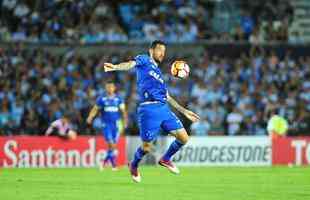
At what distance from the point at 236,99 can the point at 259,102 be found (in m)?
0.80

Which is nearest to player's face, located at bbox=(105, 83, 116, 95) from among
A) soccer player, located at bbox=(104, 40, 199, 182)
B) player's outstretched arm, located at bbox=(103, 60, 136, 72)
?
soccer player, located at bbox=(104, 40, 199, 182)

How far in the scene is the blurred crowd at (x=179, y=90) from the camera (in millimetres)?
30531

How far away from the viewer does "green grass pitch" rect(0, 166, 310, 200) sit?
14883mm

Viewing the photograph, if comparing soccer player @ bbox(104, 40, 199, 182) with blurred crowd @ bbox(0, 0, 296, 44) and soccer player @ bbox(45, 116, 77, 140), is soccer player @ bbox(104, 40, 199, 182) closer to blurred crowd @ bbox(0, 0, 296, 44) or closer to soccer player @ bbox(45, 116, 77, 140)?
soccer player @ bbox(45, 116, 77, 140)

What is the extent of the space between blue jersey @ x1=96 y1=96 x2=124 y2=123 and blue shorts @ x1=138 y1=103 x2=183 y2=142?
791 centimetres

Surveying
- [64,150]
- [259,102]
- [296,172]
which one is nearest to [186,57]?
[259,102]

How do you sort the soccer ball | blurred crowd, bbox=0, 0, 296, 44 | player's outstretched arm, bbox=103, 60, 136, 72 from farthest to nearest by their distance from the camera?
blurred crowd, bbox=0, 0, 296, 44
the soccer ball
player's outstretched arm, bbox=103, 60, 136, 72

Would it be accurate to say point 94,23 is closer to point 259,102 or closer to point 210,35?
point 210,35

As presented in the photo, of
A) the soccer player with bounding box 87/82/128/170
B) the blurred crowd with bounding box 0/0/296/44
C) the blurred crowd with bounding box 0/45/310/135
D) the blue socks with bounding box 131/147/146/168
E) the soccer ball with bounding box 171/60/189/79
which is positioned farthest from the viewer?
the blurred crowd with bounding box 0/0/296/44

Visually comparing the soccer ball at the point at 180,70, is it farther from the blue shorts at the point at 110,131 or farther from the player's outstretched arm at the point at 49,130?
the player's outstretched arm at the point at 49,130

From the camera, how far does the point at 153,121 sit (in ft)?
56.7

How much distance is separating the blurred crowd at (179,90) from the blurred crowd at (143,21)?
1.05m

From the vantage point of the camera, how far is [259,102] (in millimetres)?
31797

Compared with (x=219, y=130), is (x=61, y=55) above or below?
above
